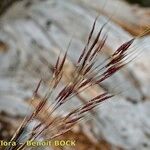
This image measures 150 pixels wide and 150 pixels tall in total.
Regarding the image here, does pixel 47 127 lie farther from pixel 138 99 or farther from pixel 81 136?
pixel 138 99

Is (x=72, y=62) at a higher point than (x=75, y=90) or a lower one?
higher

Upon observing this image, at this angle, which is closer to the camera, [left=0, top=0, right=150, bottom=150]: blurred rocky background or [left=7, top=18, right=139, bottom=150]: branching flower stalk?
[left=7, top=18, right=139, bottom=150]: branching flower stalk

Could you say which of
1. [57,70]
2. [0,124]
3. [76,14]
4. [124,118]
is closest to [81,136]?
[124,118]

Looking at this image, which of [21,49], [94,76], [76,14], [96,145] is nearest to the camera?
[94,76]

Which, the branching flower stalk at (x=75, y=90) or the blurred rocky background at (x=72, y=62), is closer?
the branching flower stalk at (x=75, y=90)

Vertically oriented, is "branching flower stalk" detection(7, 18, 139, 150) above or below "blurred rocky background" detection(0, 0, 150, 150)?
below

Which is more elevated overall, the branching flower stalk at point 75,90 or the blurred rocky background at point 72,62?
the blurred rocky background at point 72,62

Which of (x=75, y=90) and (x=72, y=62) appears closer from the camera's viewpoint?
(x=75, y=90)

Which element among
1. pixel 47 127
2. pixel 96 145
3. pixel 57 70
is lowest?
pixel 47 127
